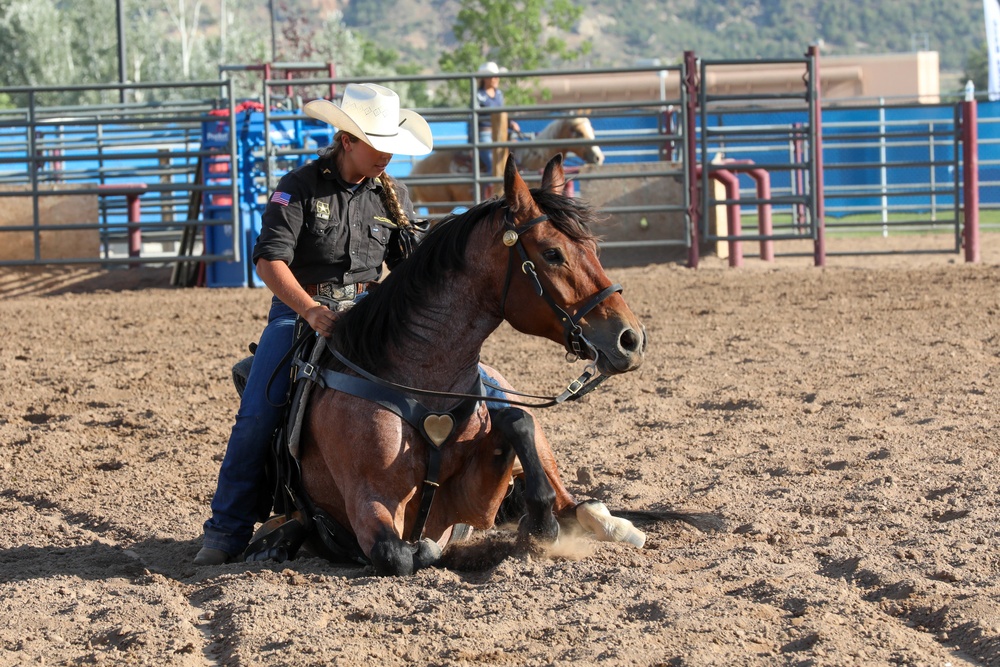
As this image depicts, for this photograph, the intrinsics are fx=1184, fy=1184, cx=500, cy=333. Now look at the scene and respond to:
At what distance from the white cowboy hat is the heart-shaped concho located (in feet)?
3.03

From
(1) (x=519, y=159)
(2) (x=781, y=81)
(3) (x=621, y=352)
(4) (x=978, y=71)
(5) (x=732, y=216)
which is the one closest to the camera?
(3) (x=621, y=352)

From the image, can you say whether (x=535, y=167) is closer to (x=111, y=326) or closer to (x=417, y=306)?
(x=111, y=326)

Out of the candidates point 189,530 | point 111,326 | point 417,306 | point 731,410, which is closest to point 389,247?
point 417,306

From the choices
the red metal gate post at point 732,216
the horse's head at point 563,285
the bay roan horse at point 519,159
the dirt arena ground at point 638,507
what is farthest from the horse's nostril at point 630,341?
the bay roan horse at point 519,159

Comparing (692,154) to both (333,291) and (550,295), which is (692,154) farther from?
(550,295)

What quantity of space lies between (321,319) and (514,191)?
80 cm

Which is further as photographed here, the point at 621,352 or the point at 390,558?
the point at 390,558

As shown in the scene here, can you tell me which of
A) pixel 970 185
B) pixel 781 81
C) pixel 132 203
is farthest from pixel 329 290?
pixel 781 81

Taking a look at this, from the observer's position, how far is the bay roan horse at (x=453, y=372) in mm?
3500

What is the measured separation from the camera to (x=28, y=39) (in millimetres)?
40688

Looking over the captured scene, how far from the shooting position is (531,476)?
3.63 m

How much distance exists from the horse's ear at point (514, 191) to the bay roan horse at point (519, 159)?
31.1 ft

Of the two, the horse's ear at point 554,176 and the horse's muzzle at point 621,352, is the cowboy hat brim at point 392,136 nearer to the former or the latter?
the horse's ear at point 554,176

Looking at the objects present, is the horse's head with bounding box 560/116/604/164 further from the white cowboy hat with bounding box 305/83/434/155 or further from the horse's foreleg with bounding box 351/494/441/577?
the horse's foreleg with bounding box 351/494/441/577
